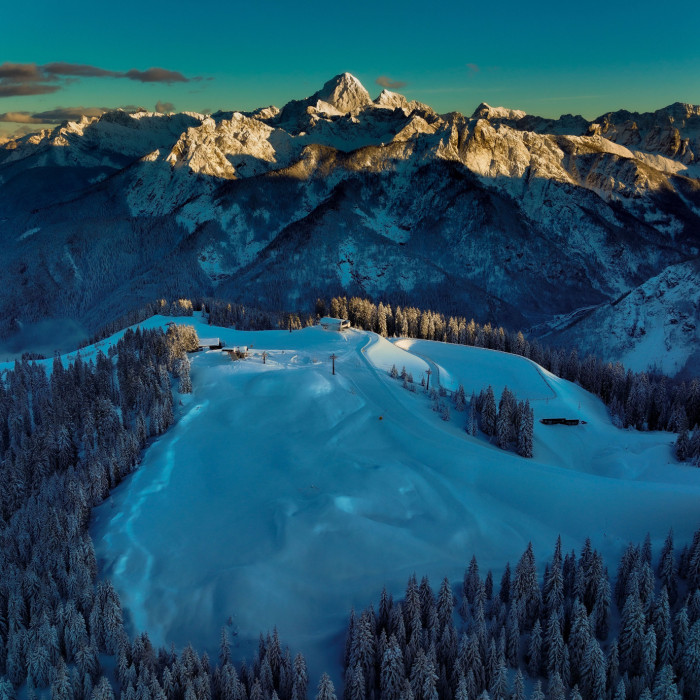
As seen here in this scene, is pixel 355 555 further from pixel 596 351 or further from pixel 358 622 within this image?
pixel 596 351

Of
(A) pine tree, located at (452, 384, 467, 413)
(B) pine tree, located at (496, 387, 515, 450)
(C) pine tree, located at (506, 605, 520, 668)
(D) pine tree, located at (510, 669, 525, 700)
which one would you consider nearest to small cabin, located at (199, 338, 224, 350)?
(A) pine tree, located at (452, 384, 467, 413)

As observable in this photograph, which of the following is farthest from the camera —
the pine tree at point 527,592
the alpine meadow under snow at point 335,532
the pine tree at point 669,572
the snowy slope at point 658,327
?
the snowy slope at point 658,327

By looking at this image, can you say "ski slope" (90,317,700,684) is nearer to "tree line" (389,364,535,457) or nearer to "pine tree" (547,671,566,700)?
"tree line" (389,364,535,457)

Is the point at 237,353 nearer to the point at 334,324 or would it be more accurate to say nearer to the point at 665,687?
the point at 334,324

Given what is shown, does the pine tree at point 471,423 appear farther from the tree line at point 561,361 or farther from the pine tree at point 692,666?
the pine tree at point 692,666

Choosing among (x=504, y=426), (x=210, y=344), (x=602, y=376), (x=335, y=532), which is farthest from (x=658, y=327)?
(x=335, y=532)

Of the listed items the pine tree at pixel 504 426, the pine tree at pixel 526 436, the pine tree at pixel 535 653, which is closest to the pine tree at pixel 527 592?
the pine tree at pixel 535 653

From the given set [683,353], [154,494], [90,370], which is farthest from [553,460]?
[683,353]
